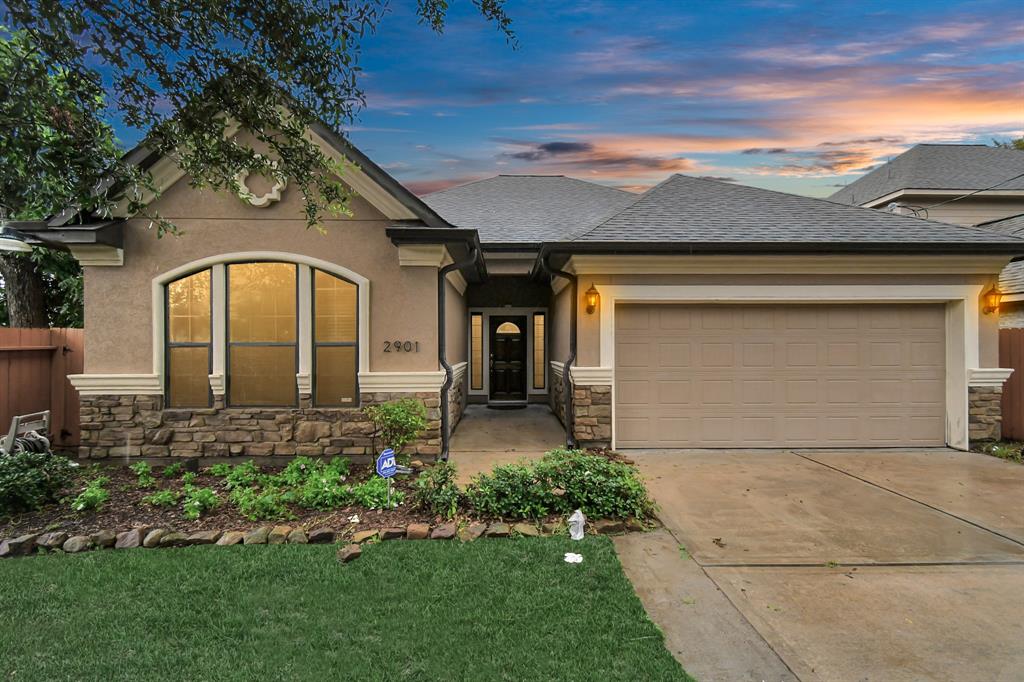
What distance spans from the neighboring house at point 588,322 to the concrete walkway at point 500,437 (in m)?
0.57

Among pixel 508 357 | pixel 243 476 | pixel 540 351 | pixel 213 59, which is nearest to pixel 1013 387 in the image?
pixel 540 351

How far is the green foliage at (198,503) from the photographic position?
4680 mm

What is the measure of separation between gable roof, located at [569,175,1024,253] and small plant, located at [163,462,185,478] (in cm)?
585

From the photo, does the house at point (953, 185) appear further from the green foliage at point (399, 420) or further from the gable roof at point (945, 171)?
the green foliage at point (399, 420)

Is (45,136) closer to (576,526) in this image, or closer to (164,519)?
(164,519)

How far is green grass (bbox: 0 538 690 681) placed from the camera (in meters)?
2.55

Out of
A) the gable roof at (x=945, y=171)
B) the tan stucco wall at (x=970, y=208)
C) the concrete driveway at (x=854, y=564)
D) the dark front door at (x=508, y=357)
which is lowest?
the concrete driveway at (x=854, y=564)

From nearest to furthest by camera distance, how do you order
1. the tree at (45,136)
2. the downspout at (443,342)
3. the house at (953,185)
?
1. the tree at (45,136)
2. the downspout at (443,342)
3. the house at (953,185)

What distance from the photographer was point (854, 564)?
3820mm

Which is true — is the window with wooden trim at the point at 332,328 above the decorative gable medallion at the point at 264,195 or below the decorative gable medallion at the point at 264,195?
below

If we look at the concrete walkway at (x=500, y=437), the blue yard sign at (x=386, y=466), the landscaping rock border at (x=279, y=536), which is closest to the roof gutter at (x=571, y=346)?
the concrete walkway at (x=500, y=437)

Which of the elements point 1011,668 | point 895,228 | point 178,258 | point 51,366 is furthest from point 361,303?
point 895,228

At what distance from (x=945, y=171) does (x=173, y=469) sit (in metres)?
22.2

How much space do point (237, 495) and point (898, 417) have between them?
A: 8.97 metres
